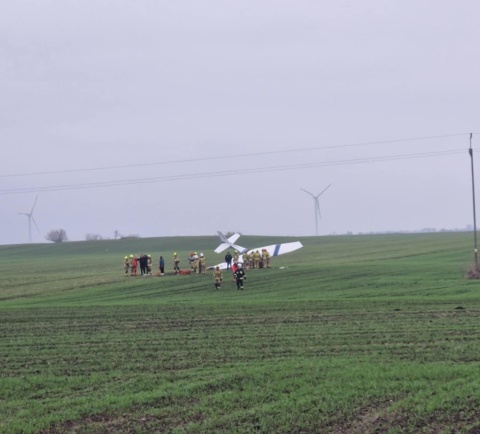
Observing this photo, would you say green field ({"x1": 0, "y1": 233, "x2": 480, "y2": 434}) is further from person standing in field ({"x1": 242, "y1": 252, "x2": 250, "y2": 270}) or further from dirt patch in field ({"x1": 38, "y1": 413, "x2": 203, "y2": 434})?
person standing in field ({"x1": 242, "y1": 252, "x2": 250, "y2": 270})

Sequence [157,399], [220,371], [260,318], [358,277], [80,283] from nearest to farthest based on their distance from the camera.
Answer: [157,399] → [220,371] → [260,318] → [358,277] → [80,283]

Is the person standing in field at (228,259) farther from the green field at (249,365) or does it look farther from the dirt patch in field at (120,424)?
the dirt patch in field at (120,424)

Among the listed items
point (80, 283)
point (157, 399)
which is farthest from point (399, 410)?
point (80, 283)

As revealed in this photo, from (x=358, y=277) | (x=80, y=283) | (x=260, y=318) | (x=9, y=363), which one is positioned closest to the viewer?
(x=9, y=363)

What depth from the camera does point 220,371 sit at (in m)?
17.9

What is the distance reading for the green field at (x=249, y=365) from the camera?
1384 cm

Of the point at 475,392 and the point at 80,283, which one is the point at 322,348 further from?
the point at 80,283

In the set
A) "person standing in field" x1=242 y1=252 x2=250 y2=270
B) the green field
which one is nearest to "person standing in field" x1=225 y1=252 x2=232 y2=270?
"person standing in field" x1=242 y1=252 x2=250 y2=270

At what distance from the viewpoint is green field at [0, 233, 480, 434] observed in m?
13.8

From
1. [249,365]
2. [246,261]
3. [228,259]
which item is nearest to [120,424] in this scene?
[249,365]

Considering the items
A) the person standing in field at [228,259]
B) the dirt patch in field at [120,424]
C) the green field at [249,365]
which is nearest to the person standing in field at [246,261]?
the person standing in field at [228,259]

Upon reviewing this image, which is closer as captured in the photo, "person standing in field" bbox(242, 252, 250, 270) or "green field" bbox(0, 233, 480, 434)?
"green field" bbox(0, 233, 480, 434)

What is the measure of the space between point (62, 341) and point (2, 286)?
32959mm

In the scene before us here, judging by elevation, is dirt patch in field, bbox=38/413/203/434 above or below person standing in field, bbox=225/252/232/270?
below
